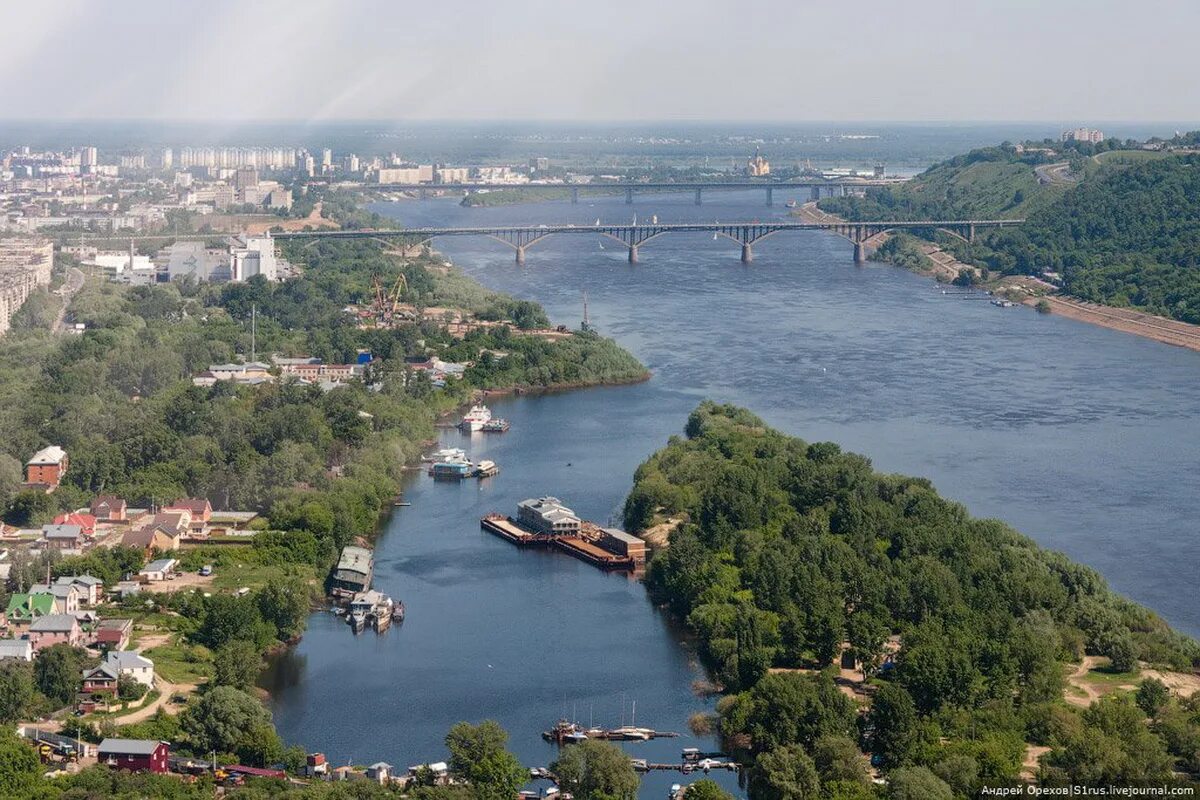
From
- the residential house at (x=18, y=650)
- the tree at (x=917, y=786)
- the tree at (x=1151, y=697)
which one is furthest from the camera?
the residential house at (x=18, y=650)

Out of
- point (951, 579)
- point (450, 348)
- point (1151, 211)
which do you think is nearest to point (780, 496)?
point (951, 579)

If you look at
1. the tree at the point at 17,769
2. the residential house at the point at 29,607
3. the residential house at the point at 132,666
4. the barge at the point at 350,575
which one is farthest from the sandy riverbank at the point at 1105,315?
the tree at the point at 17,769

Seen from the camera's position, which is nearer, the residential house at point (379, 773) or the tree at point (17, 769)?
the tree at point (17, 769)

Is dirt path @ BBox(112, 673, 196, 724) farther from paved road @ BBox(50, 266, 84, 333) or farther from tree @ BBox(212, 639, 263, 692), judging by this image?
paved road @ BBox(50, 266, 84, 333)

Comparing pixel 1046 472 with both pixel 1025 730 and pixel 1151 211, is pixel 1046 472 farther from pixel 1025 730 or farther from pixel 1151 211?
pixel 1151 211

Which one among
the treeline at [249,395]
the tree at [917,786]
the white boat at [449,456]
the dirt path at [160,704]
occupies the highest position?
the treeline at [249,395]

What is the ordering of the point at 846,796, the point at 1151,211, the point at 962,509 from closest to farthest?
the point at 846,796 → the point at 962,509 → the point at 1151,211

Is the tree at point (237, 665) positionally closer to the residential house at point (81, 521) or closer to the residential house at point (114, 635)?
the residential house at point (114, 635)
